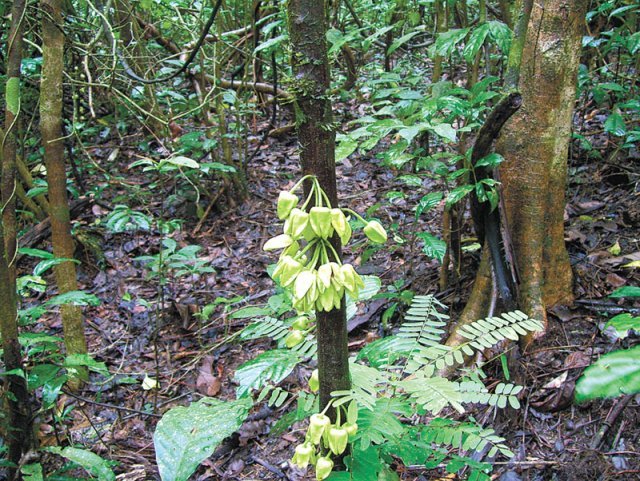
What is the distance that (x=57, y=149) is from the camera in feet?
9.33

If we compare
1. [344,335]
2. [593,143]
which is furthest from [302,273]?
[593,143]

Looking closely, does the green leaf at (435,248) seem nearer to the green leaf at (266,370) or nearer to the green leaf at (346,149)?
the green leaf at (346,149)

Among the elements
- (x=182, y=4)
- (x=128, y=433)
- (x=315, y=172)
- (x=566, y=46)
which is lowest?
(x=128, y=433)

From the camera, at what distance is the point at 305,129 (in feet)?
3.64

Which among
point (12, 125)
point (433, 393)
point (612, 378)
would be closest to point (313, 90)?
point (612, 378)

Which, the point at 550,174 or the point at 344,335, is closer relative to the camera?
the point at 344,335

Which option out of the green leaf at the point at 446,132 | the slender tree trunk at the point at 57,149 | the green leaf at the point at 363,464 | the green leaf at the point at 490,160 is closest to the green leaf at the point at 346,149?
the green leaf at the point at 446,132

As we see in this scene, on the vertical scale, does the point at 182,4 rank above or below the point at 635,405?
above

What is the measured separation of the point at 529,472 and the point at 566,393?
0.42 metres

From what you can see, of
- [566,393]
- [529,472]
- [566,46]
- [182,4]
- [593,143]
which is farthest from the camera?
[182,4]

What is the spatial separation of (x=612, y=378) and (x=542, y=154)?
198 cm

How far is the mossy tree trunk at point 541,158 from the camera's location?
240 centimetres

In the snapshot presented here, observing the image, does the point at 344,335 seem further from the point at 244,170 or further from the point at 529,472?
the point at 244,170

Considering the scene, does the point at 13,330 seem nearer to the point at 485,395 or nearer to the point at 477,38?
the point at 485,395
